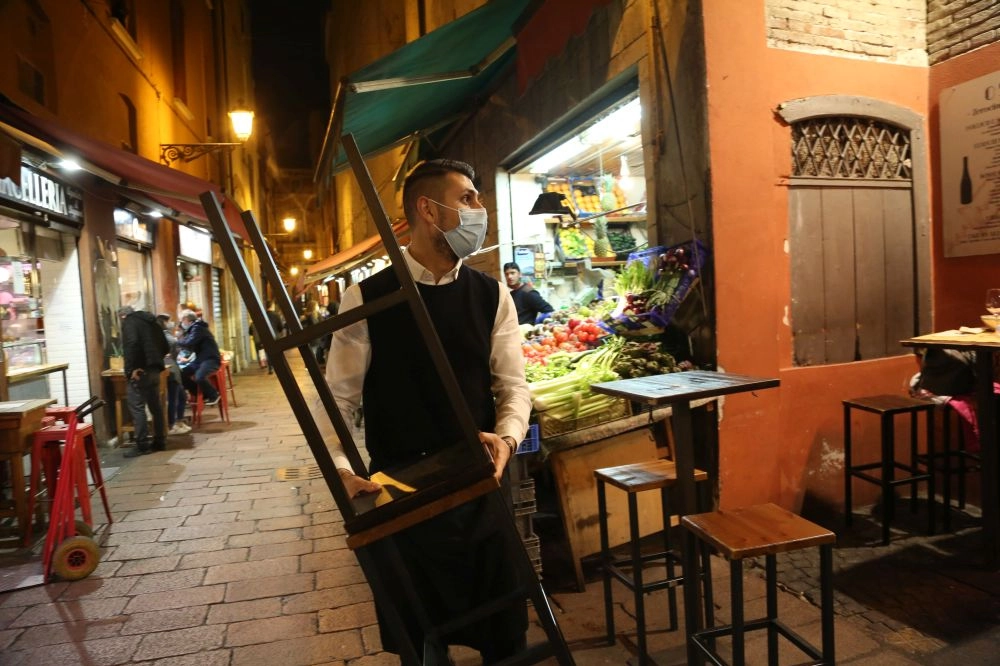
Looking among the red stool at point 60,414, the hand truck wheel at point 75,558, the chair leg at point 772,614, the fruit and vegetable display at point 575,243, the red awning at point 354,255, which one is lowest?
the hand truck wheel at point 75,558

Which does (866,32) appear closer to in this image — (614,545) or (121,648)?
(614,545)

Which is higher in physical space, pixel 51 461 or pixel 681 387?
pixel 681 387

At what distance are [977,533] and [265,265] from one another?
17.5 ft

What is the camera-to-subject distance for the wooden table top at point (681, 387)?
9.03 feet

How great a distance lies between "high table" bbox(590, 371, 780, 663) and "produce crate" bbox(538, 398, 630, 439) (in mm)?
836

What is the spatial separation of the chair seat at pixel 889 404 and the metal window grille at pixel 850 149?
1839 mm

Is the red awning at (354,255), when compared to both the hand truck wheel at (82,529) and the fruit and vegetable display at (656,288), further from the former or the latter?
the hand truck wheel at (82,529)

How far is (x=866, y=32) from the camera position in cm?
518

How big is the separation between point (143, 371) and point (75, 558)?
13.9ft

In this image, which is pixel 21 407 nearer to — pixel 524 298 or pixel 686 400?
pixel 686 400

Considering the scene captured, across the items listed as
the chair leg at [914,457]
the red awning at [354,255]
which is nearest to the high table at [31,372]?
the red awning at [354,255]

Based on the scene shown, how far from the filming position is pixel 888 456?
451 cm

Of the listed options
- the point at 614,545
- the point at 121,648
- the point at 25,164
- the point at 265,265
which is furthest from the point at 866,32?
the point at 25,164

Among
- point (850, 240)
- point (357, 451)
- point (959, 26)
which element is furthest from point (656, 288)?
point (357, 451)
